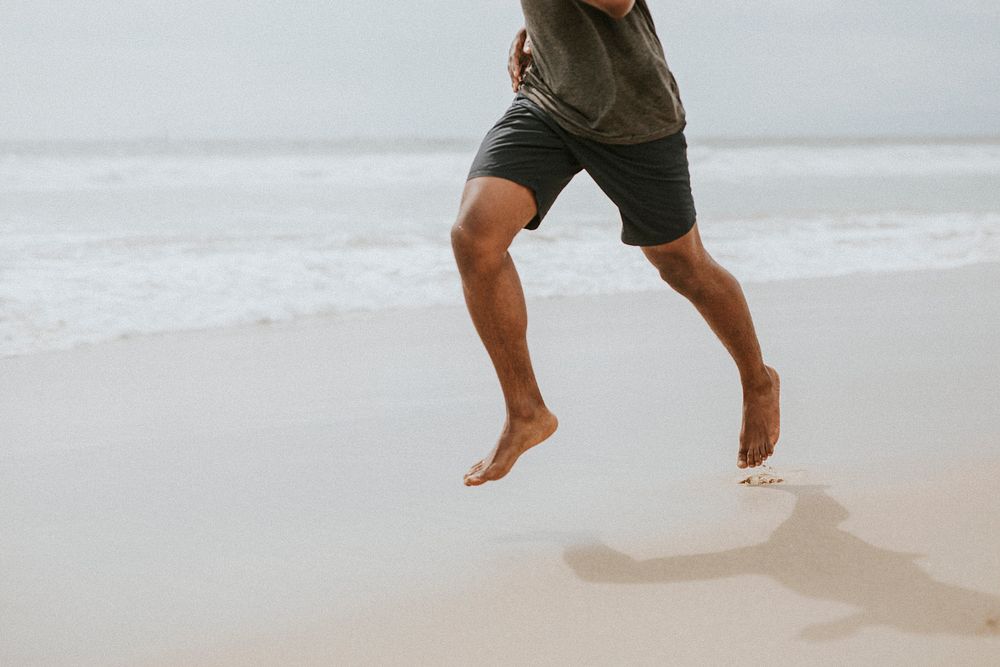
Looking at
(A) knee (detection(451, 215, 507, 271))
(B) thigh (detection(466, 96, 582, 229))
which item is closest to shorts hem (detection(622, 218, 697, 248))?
(B) thigh (detection(466, 96, 582, 229))

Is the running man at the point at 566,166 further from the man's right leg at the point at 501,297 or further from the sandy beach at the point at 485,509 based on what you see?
the sandy beach at the point at 485,509

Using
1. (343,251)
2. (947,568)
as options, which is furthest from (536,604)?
(343,251)

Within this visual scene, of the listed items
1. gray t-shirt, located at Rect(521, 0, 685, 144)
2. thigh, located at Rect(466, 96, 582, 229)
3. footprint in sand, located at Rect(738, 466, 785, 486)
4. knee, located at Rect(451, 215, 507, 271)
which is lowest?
footprint in sand, located at Rect(738, 466, 785, 486)

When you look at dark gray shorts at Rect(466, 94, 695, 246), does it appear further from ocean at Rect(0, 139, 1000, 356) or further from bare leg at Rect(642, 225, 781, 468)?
ocean at Rect(0, 139, 1000, 356)

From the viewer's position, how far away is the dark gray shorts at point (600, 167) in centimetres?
224

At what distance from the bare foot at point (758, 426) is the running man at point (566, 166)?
27cm

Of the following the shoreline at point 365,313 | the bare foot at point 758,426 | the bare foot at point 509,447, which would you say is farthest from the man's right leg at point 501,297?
the shoreline at point 365,313

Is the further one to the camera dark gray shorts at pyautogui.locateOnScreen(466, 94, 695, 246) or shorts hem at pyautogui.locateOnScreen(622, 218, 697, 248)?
shorts hem at pyautogui.locateOnScreen(622, 218, 697, 248)

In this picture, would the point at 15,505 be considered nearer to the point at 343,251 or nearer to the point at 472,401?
the point at 472,401

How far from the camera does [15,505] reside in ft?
7.95

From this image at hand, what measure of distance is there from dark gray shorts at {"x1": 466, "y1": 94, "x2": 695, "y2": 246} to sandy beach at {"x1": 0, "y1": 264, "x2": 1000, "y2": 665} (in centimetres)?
68

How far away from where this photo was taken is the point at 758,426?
251cm

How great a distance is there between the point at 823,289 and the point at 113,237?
5526 millimetres

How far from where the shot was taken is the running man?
2.19 metres
